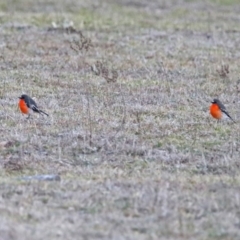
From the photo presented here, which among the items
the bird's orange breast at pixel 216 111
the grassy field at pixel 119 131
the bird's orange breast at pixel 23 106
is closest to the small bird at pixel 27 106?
the bird's orange breast at pixel 23 106

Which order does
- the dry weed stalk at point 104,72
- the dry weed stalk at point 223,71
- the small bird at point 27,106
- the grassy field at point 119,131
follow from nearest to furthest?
the grassy field at point 119,131, the small bird at point 27,106, the dry weed stalk at point 104,72, the dry weed stalk at point 223,71

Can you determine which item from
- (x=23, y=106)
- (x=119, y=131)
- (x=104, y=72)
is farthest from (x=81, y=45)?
(x=119, y=131)

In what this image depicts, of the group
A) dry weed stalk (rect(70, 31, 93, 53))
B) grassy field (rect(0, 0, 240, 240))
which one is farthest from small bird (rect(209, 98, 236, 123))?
dry weed stalk (rect(70, 31, 93, 53))

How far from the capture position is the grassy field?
336 inches

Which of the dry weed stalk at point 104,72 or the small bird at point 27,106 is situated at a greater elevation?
the small bird at point 27,106

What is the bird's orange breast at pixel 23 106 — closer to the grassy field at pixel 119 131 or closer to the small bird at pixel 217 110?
the grassy field at pixel 119 131

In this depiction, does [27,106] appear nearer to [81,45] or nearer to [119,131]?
[119,131]

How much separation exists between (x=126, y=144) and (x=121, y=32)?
38.8 feet

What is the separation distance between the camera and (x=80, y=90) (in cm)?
1577

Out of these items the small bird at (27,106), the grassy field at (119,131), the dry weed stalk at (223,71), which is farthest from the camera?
the dry weed stalk at (223,71)

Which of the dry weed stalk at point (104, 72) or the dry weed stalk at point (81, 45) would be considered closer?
the dry weed stalk at point (104, 72)

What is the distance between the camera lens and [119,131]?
1232 centimetres

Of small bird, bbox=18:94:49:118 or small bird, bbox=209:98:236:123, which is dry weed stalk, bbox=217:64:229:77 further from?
small bird, bbox=18:94:49:118

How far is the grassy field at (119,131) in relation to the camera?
8531 millimetres
